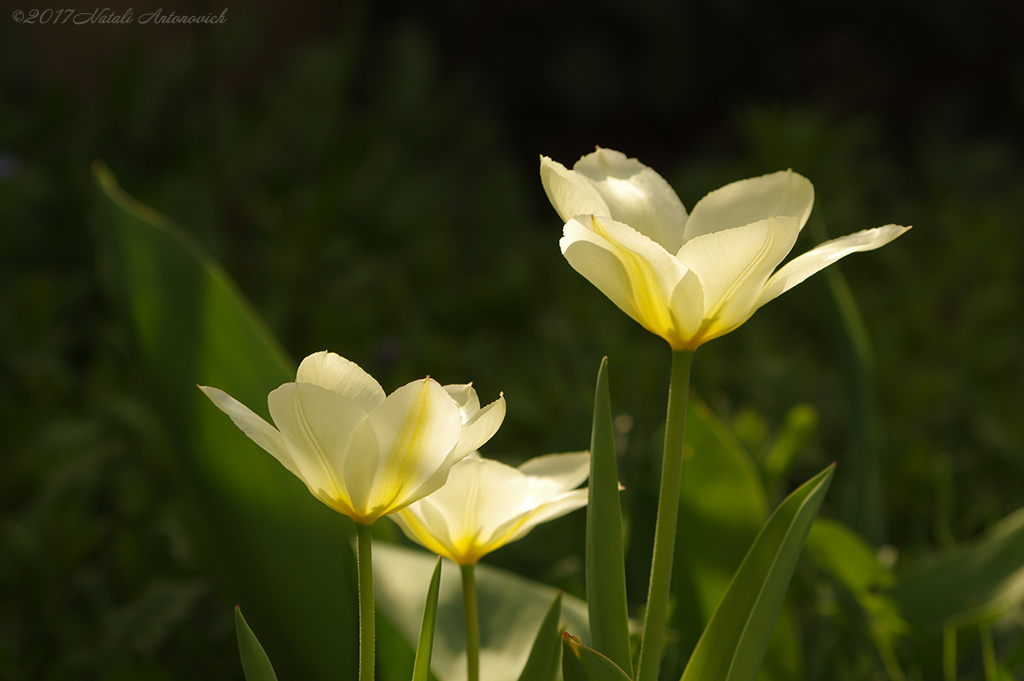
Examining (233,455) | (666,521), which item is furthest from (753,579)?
(233,455)

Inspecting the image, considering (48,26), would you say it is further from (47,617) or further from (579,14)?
(47,617)

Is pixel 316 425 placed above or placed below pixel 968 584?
above

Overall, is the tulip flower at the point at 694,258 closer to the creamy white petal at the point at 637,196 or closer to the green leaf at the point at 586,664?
the creamy white petal at the point at 637,196

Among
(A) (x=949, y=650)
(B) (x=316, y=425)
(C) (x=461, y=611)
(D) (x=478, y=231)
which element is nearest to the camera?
(B) (x=316, y=425)

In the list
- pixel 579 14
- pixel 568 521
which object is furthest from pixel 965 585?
pixel 579 14

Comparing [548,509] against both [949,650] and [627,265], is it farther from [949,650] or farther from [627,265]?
[949,650]

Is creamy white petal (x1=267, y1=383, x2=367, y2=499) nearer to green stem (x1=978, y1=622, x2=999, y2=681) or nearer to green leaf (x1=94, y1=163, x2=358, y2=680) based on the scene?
green leaf (x1=94, y1=163, x2=358, y2=680)

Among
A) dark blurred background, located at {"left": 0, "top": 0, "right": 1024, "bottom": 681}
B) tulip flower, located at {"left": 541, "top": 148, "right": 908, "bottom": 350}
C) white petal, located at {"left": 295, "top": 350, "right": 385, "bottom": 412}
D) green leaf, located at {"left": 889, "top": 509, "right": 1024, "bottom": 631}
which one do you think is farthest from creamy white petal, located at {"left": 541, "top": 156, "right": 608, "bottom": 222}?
green leaf, located at {"left": 889, "top": 509, "right": 1024, "bottom": 631}
